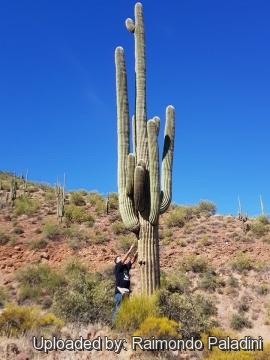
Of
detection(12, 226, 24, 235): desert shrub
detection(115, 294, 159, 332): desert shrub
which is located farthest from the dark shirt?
detection(12, 226, 24, 235): desert shrub

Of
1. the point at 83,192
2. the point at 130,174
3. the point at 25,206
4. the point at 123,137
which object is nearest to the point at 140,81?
the point at 123,137

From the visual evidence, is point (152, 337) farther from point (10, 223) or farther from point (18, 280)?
point (10, 223)

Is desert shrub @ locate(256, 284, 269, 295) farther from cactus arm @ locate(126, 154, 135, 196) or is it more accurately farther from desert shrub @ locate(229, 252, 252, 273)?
cactus arm @ locate(126, 154, 135, 196)

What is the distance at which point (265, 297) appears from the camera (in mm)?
13797

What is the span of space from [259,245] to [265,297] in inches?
210

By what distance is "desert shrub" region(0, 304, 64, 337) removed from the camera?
20.9ft

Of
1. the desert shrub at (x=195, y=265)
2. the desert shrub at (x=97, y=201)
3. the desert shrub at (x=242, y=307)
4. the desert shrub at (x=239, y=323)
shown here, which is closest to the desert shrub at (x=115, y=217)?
the desert shrub at (x=97, y=201)

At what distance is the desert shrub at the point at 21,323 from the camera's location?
251 inches

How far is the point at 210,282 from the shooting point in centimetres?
1465

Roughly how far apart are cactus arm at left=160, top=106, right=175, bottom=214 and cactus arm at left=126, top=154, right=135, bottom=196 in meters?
1.02

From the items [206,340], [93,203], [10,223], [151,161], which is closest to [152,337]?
[206,340]

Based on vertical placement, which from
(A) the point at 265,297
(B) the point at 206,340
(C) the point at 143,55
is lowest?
(B) the point at 206,340

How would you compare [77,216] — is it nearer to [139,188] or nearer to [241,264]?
[241,264]

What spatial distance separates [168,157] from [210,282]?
6.81 meters
